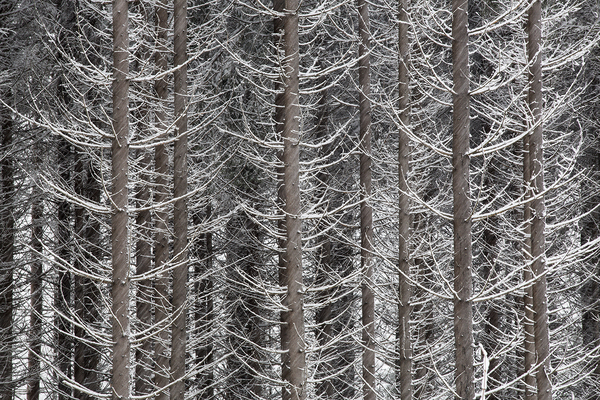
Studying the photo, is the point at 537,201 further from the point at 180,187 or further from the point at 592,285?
the point at 592,285

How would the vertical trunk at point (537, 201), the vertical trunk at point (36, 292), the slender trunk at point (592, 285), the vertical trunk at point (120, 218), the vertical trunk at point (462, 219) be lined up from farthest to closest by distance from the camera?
1. the slender trunk at point (592, 285)
2. the vertical trunk at point (36, 292)
3. the vertical trunk at point (537, 201)
4. the vertical trunk at point (120, 218)
5. the vertical trunk at point (462, 219)

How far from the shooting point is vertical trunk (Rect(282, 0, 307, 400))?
9539 mm

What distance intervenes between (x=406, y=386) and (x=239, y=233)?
6.94 meters

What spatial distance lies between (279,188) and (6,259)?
19.5ft

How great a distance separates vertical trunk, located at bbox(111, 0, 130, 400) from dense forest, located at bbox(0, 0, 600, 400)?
24 mm

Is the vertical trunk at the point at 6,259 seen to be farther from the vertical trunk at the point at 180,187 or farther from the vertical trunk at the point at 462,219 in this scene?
the vertical trunk at the point at 462,219

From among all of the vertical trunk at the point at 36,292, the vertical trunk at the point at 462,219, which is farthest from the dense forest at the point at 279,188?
the vertical trunk at the point at 36,292

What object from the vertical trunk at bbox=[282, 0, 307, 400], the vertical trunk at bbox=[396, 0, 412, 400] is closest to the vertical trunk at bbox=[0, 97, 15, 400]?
the vertical trunk at bbox=[282, 0, 307, 400]

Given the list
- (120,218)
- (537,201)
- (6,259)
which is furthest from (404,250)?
(6,259)

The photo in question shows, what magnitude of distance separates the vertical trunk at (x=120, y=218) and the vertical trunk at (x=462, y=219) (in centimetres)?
378

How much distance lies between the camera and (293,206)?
31.8 feet

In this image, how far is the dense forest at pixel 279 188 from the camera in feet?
25.7

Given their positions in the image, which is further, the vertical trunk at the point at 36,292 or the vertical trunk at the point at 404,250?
the vertical trunk at the point at 36,292

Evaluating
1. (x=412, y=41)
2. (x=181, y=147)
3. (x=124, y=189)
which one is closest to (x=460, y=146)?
(x=124, y=189)
